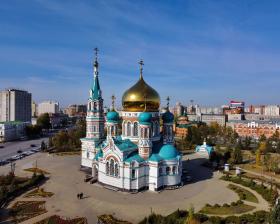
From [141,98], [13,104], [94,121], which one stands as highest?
[13,104]

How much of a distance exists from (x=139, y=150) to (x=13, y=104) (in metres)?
66.8

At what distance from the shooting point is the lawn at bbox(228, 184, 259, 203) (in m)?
26.8

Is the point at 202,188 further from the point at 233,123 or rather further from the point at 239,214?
the point at 233,123

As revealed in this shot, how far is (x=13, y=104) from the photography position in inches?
3307

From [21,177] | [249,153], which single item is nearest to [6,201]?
[21,177]

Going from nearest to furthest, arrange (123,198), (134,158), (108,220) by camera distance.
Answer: (108,220)
(123,198)
(134,158)

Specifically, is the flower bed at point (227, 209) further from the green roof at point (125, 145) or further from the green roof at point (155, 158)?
the green roof at point (125, 145)

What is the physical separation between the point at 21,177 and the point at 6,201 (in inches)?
351

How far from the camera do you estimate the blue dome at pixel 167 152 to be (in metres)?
30.4

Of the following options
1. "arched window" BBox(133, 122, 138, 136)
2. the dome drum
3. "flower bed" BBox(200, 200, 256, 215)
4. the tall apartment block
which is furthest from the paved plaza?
the tall apartment block

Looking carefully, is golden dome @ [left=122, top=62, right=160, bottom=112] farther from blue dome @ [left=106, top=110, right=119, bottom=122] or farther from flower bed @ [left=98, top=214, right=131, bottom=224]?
flower bed @ [left=98, top=214, right=131, bottom=224]

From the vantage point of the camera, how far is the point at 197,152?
5169 centimetres

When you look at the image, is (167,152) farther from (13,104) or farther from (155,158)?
(13,104)

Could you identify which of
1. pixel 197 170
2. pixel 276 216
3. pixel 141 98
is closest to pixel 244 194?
pixel 197 170
